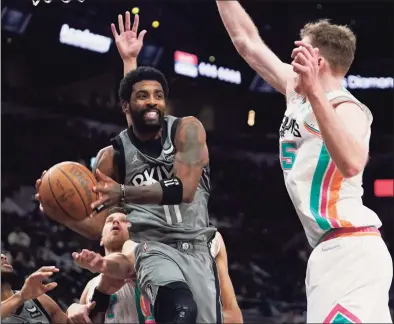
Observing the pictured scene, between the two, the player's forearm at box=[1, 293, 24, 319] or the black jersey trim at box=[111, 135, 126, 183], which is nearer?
the black jersey trim at box=[111, 135, 126, 183]

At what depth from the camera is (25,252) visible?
43.5ft

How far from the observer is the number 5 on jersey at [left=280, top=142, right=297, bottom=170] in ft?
12.3

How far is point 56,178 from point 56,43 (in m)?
11.6

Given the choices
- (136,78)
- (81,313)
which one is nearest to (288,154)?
(136,78)

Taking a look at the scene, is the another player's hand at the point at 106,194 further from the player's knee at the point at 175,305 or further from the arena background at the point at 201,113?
the arena background at the point at 201,113

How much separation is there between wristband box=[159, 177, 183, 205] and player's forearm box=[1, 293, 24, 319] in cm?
147

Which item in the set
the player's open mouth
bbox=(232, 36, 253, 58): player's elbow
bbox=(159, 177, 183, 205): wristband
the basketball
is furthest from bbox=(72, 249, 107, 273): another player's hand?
bbox=(232, 36, 253, 58): player's elbow

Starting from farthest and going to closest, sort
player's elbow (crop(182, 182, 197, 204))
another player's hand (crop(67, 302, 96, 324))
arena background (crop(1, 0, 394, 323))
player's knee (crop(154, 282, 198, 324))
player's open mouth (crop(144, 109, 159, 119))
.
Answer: arena background (crop(1, 0, 394, 323)) < another player's hand (crop(67, 302, 96, 324)) < player's open mouth (crop(144, 109, 159, 119)) < player's elbow (crop(182, 182, 197, 204)) < player's knee (crop(154, 282, 198, 324))

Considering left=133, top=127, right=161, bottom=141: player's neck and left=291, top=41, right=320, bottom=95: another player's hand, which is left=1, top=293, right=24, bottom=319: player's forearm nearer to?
left=133, top=127, right=161, bottom=141: player's neck

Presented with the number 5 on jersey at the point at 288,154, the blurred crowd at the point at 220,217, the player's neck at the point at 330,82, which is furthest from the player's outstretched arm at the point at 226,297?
the blurred crowd at the point at 220,217

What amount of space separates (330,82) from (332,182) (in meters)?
0.48

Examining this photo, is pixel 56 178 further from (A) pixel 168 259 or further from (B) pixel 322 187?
(B) pixel 322 187

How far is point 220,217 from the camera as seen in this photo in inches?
642

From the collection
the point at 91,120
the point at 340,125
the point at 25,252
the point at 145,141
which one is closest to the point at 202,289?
the point at 145,141
